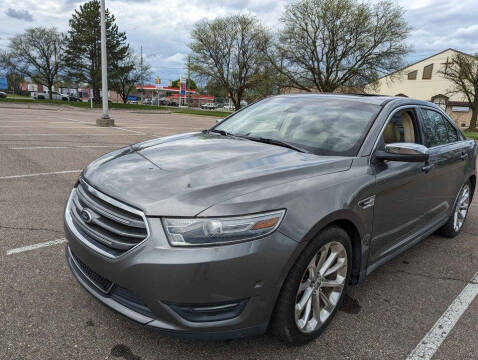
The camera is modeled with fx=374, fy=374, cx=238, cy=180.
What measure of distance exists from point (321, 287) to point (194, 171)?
1119 millimetres

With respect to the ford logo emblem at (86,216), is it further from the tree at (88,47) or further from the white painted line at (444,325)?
the tree at (88,47)

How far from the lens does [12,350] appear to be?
2.18 meters

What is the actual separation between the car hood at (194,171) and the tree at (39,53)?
51152mm

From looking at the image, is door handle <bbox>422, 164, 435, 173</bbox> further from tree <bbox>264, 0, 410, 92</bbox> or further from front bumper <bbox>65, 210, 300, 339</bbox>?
tree <bbox>264, 0, 410, 92</bbox>

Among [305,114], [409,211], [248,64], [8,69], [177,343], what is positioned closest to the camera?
[177,343]

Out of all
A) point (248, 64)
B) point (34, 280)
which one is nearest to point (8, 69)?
point (248, 64)

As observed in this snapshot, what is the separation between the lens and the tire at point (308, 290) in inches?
83.4

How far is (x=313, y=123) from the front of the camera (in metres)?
3.21

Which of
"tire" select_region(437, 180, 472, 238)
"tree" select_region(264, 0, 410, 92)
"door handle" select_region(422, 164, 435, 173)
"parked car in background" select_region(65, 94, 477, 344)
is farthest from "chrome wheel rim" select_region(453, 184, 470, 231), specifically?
"tree" select_region(264, 0, 410, 92)

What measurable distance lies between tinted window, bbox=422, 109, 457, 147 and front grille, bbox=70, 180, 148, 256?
286 centimetres

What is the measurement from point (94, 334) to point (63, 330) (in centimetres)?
21

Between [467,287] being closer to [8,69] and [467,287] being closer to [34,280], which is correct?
[34,280]

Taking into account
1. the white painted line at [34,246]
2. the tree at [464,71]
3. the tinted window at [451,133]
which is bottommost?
the white painted line at [34,246]

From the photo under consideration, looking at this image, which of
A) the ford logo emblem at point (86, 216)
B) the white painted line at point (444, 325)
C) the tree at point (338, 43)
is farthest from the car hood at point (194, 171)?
the tree at point (338, 43)
